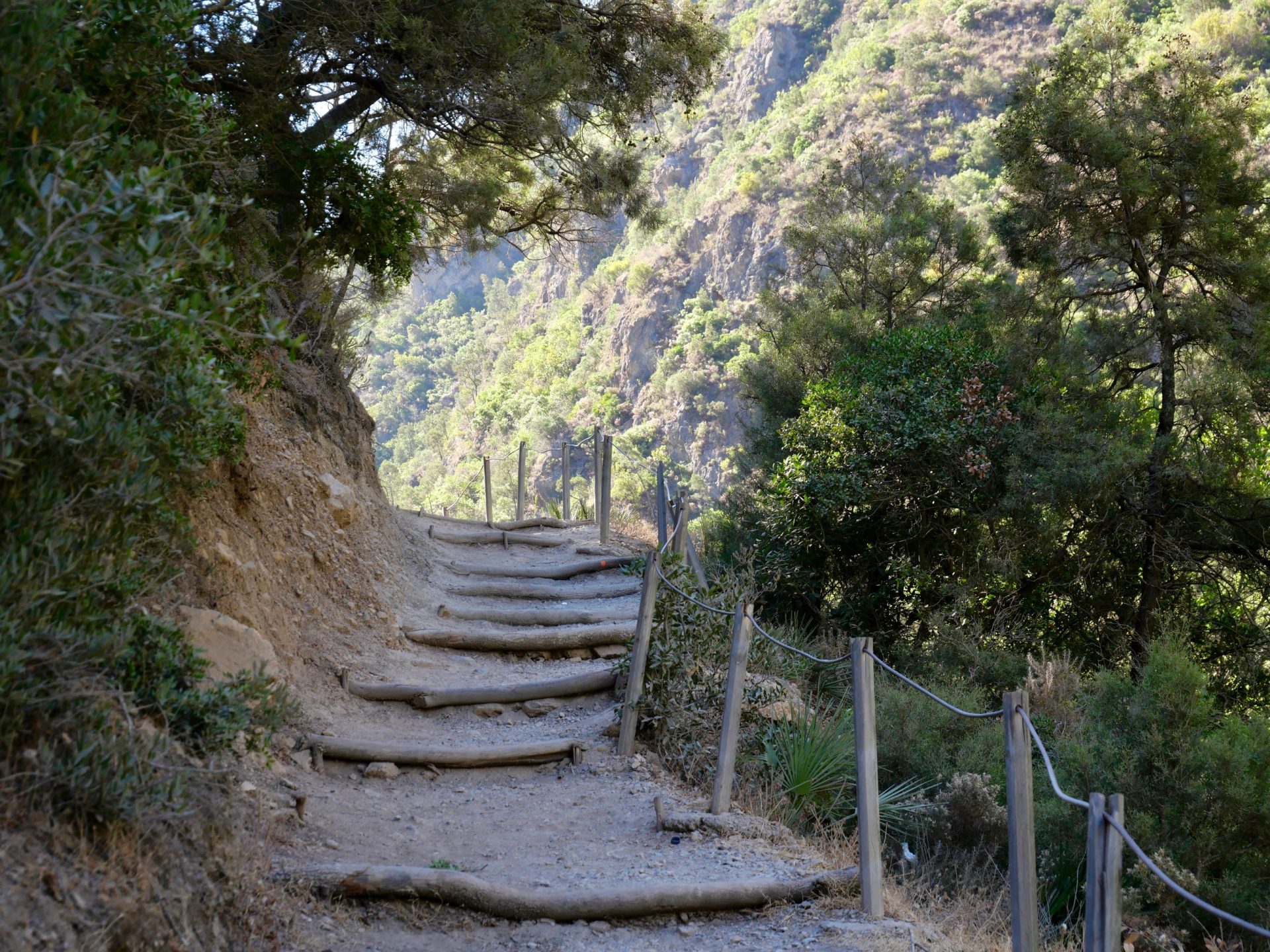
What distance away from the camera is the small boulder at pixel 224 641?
5.36 metres

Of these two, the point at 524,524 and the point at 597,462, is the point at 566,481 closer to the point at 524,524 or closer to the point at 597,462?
the point at 597,462

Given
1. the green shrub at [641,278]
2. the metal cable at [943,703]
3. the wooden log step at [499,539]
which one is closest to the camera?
the metal cable at [943,703]

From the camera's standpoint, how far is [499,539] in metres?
12.7

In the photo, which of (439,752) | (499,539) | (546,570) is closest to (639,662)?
(439,752)

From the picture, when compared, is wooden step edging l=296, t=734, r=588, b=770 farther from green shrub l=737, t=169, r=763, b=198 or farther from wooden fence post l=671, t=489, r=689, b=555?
green shrub l=737, t=169, r=763, b=198

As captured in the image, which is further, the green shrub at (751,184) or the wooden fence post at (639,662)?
the green shrub at (751,184)

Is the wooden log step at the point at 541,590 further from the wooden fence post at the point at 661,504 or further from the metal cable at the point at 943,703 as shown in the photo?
the metal cable at the point at 943,703

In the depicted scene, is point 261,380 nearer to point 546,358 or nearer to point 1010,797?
point 1010,797

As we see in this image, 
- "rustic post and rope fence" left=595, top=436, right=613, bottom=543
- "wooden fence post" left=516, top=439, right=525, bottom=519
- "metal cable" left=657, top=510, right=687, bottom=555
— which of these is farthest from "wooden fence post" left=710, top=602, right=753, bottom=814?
"wooden fence post" left=516, top=439, right=525, bottom=519

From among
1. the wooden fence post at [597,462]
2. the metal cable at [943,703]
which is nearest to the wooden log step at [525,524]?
the wooden fence post at [597,462]

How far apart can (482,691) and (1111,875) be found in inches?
205

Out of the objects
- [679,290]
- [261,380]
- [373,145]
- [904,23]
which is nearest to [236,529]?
[261,380]

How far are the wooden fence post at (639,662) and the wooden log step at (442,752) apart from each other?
291mm

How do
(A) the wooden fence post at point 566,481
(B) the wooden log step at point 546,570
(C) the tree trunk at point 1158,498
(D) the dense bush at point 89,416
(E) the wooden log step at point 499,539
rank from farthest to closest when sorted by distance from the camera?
(A) the wooden fence post at point 566,481 → (E) the wooden log step at point 499,539 → (C) the tree trunk at point 1158,498 → (B) the wooden log step at point 546,570 → (D) the dense bush at point 89,416
